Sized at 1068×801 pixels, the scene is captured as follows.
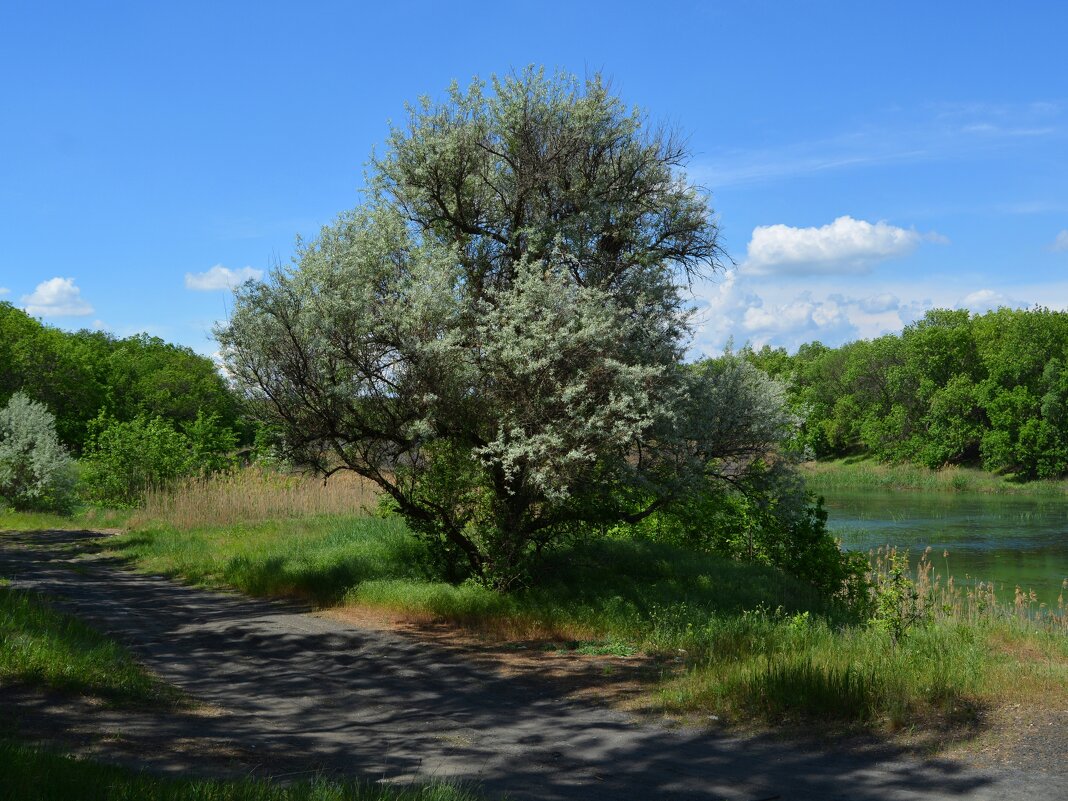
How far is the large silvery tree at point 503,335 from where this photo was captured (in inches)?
486

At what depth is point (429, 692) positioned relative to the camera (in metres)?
9.60

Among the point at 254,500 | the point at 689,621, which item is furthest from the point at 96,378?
the point at 689,621

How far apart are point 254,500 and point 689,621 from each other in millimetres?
15519

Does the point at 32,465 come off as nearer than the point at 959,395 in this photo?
Yes

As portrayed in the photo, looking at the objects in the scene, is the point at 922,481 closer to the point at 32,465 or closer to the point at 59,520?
the point at 59,520

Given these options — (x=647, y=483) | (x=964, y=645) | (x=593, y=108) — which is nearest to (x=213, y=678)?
(x=647, y=483)

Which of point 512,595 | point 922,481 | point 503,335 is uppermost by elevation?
point 503,335

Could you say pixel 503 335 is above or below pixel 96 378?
below

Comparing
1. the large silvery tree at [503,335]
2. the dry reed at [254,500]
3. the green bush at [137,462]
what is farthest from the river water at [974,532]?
the green bush at [137,462]

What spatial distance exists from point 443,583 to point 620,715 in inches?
247

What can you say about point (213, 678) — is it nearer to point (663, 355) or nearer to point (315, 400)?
point (315, 400)

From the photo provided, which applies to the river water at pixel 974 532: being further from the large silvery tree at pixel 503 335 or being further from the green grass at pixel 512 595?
the large silvery tree at pixel 503 335

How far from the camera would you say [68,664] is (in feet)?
27.7

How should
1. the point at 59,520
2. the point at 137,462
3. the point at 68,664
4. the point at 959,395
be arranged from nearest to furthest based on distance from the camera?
the point at 68,664, the point at 59,520, the point at 137,462, the point at 959,395
